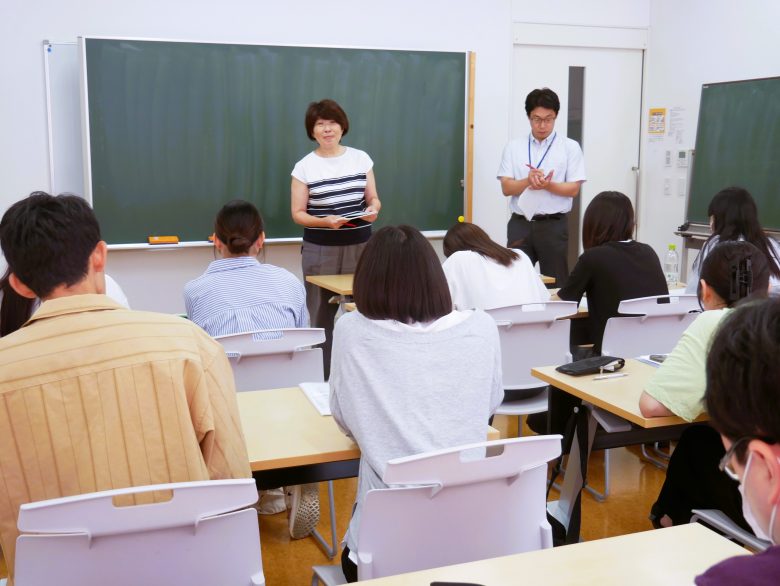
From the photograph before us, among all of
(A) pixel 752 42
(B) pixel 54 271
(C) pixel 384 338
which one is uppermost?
(A) pixel 752 42

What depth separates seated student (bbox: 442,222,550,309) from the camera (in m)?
3.60

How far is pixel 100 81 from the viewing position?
533cm

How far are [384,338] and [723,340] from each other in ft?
3.76

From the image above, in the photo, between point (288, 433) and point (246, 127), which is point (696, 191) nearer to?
point (246, 127)

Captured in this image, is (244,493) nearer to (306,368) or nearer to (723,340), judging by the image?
(723,340)

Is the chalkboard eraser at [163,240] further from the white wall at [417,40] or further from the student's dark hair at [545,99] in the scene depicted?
the student's dark hair at [545,99]

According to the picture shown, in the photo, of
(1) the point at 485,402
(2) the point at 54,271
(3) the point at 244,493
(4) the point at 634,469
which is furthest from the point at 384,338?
(4) the point at 634,469

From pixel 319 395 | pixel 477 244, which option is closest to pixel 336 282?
pixel 477 244

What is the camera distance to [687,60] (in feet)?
21.7

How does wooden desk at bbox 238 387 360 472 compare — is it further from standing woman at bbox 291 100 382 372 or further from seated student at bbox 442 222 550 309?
standing woman at bbox 291 100 382 372

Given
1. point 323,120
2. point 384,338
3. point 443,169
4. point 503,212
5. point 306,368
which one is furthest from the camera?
point 503,212

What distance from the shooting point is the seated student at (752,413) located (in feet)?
3.05

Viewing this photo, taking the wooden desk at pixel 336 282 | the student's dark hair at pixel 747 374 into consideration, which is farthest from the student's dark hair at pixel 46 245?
the wooden desk at pixel 336 282

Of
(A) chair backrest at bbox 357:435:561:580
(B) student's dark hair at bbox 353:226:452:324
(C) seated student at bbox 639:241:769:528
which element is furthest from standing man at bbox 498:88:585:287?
(A) chair backrest at bbox 357:435:561:580
